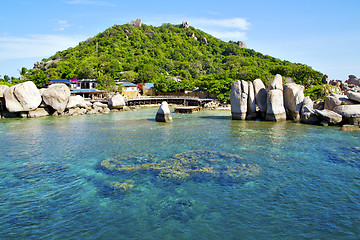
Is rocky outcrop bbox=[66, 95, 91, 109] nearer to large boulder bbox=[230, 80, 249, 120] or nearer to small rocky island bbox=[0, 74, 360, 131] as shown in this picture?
small rocky island bbox=[0, 74, 360, 131]

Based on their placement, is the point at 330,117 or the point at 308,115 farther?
the point at 308,115

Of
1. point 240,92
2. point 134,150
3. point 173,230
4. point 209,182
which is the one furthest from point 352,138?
point 173,230

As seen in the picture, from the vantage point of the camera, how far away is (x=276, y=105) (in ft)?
127

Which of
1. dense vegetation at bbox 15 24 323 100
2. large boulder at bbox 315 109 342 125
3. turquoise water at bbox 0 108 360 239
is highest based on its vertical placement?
dense vegetation at bbox 15 24 323 100

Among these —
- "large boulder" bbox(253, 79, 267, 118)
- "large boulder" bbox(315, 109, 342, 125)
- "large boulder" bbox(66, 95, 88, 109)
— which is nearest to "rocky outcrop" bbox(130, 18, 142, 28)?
"large boulder" bbox(66, 95, 88, 109)

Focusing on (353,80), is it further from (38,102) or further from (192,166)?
(38,102)

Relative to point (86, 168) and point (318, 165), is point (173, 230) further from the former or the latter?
point (318, 165)

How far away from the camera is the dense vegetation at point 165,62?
72562 millimetres

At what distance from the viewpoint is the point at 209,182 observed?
1524cm

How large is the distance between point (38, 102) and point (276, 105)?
4049cm

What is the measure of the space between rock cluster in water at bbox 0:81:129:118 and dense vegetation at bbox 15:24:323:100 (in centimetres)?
2040

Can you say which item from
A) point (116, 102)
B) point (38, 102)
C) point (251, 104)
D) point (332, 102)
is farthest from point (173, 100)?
point (332, 102)

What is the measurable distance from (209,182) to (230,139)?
1262cm

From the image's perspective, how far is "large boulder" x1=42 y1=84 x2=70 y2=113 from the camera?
4784 cm
